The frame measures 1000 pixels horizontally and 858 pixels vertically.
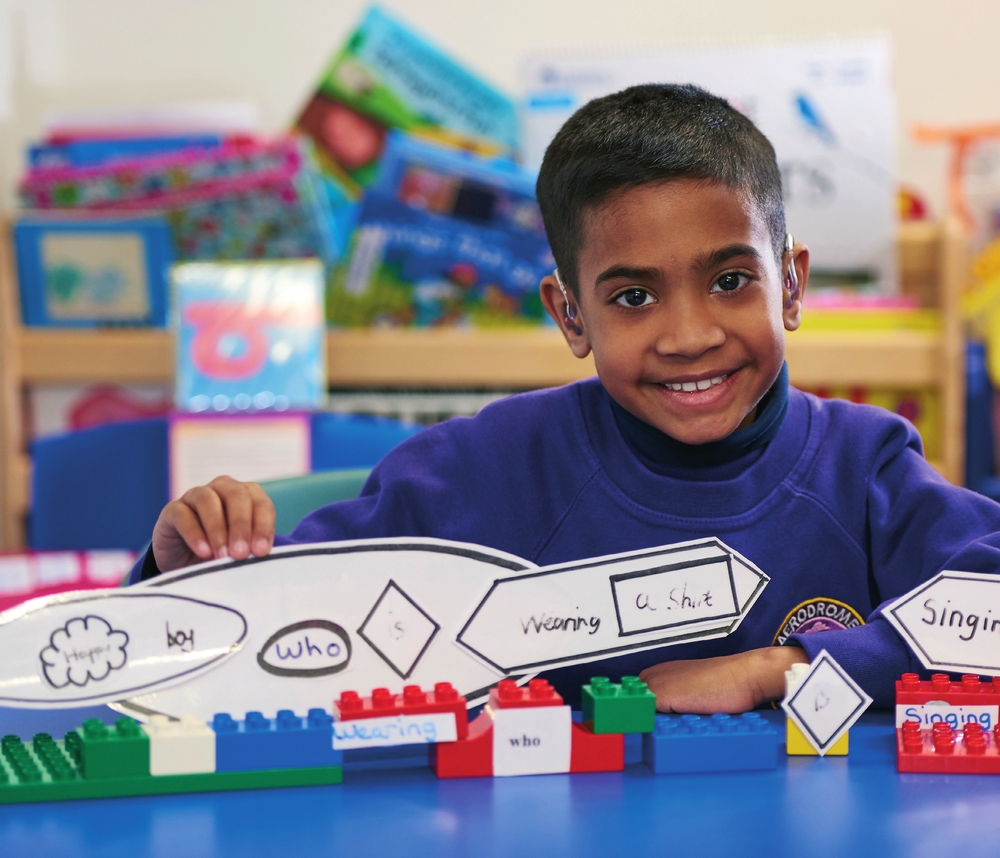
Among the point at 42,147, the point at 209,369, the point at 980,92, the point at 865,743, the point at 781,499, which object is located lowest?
the point at 865,743

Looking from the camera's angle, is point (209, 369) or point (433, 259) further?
point (433, 259)

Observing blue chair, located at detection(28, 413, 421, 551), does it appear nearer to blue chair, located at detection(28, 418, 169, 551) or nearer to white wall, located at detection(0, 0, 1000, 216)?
blue chair, located at detection(28, 418, 169, 551)

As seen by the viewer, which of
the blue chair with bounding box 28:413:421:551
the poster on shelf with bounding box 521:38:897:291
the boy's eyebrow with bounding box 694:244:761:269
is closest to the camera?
the boy's eyebrow with bounding box 694:244:761:269

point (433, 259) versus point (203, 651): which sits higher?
point (433, 259)

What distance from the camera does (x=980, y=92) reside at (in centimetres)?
233

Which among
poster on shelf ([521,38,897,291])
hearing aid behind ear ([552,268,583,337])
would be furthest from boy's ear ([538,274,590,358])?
poster on shelf ([521,38,897,291])

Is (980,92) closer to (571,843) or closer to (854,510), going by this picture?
(854,510)

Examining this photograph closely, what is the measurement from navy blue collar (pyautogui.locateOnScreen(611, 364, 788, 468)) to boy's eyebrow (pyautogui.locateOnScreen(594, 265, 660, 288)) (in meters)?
0.12

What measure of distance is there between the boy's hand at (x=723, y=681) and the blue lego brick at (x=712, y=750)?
98 millimetres

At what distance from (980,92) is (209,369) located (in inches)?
63.2

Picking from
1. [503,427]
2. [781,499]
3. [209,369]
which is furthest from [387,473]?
[209,369]

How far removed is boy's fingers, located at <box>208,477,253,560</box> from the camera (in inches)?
25.8

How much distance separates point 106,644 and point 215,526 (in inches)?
4.6

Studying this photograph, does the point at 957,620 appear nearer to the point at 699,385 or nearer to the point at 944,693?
the point at 944,693
